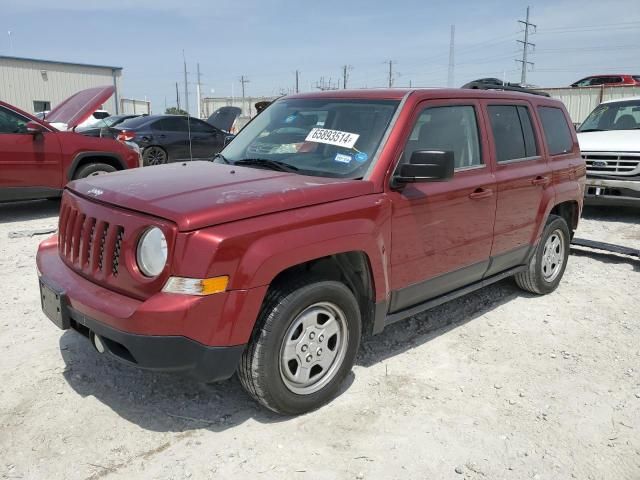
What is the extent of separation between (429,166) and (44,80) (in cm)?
3935

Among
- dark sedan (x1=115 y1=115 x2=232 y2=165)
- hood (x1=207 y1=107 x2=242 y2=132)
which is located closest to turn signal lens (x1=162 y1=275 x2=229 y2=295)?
hood (x1=207 y1=107 x2=242 y2=132)

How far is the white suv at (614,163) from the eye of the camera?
8305 millimetres

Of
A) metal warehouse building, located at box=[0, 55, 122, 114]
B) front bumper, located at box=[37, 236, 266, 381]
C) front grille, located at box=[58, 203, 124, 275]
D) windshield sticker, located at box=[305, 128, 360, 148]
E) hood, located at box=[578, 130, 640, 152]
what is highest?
metal warehouse building, located at box=[0, 55, 122, 114]

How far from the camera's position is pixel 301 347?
121 inches

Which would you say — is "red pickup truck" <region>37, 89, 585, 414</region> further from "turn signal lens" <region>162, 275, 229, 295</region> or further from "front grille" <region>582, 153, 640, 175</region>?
"front grille" <region>582, 153, 640, 175</region>

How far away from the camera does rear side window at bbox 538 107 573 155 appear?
5039 mm

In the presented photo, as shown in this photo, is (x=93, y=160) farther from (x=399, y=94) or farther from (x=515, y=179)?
(x=515, y=179)

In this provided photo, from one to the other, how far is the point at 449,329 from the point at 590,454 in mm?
1646

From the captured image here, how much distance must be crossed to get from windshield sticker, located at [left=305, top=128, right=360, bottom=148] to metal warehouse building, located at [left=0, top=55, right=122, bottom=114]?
112 feet

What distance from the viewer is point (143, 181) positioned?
127 inches

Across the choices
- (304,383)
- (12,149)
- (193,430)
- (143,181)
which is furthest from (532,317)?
(12,149)

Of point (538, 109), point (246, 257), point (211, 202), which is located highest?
point (538, 109)

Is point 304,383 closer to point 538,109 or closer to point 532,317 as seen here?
point 532,317

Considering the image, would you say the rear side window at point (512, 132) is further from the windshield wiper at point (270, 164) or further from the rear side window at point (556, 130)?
the windshield wiper at point (270, 164)
